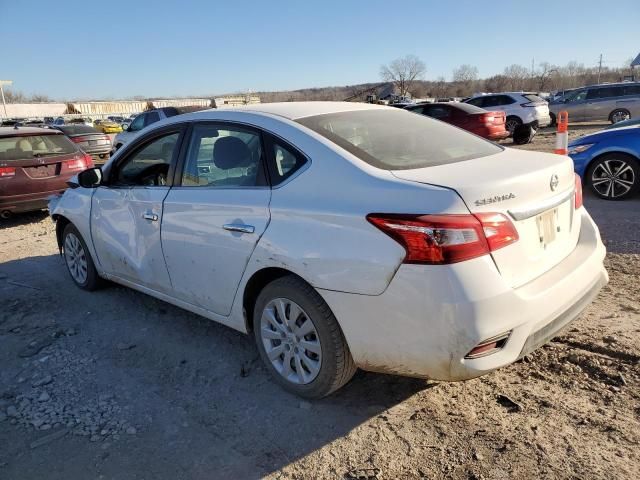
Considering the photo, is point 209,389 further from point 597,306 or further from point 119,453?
point 597,306

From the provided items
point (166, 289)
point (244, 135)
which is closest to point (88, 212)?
point (166, 289)

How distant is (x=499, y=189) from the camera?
2.40m

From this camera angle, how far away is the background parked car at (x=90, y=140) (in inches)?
656

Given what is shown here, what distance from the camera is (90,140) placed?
55.5 feet

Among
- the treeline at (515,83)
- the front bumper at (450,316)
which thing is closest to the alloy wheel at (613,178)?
the front bumper at (450,316)

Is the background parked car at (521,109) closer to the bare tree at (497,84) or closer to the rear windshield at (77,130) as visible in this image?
the rear windshield at (77,130)

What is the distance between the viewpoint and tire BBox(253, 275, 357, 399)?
8.87ft

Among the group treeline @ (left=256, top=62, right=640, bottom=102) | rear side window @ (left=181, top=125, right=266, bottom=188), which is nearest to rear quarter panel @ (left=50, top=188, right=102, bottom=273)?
rear side window @ (left=181, top=125, right=266, bottom=188)

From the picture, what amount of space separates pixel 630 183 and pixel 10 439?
783 centimetres

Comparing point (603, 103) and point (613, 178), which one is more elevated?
point (603, 103)

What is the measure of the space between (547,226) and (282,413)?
5.73 feet

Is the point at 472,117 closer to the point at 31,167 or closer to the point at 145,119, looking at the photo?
the point at 145,119

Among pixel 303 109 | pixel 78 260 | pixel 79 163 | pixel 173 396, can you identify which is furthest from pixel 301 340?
pixel 79 163

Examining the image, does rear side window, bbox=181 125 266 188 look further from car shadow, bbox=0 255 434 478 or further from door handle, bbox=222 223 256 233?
car shadow, bbox=0 255 434 478
